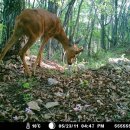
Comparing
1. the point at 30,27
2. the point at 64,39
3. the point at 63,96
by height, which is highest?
the point at 30,27

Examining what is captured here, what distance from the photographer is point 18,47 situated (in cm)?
985

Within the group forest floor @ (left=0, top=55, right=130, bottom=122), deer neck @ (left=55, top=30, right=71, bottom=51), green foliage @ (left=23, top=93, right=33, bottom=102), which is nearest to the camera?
forest floor @ (left=0, top=55, right=130, bottom=122)

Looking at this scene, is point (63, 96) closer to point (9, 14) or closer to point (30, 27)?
point (30, 27)

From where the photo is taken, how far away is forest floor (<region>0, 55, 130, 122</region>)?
669 cm

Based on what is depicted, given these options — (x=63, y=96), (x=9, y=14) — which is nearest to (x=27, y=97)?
(x=63, y=96)

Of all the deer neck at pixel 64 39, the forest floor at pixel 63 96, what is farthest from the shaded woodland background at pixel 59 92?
the deer neck at pixel 64 39

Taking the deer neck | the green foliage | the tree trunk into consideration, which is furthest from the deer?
the green foliage

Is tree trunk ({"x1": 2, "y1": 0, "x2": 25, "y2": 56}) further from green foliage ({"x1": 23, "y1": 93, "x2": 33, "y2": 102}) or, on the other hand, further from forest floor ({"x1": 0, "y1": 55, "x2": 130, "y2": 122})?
green foliage ({"x1": 23, "y1": 93, "x2": 33, "y2": 102})

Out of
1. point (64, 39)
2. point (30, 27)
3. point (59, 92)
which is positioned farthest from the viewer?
point (64, 39)

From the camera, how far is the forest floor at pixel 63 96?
6.69 meters

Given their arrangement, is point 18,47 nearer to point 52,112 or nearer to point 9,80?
point 9,80

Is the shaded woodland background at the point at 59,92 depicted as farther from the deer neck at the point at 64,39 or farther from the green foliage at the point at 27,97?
the deer neck at the point at 64,39

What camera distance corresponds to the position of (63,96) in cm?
751

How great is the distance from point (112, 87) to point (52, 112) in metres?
2.09
